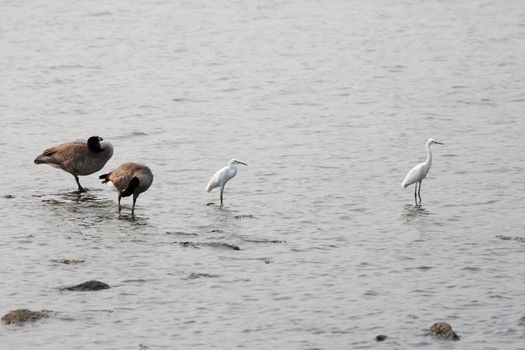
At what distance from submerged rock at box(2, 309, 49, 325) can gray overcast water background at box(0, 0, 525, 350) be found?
245 millimetres

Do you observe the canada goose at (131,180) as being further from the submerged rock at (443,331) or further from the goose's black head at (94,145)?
the submerged rock at (443,331)

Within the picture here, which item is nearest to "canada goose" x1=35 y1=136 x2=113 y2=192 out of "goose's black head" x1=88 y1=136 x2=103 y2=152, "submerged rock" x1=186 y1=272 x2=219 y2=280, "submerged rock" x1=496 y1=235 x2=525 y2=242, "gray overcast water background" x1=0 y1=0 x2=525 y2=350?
"goose's black head" x1=88 y1=136 x2=103 y2=152

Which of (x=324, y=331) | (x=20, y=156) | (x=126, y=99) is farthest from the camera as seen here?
(x=126, y=99)

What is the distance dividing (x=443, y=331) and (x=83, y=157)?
10.7 m

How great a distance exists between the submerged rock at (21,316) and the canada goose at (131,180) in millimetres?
5890

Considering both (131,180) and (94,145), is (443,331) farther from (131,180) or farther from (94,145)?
(94,145)

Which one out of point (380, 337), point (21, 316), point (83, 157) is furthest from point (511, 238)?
point (83, 157)

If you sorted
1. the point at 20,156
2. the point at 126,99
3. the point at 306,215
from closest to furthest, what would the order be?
1. the point at 306,215
2. the point at 20,156
3. the point at 126,99

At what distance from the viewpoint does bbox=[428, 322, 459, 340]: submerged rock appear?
49.9 ft

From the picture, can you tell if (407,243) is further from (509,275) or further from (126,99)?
(126,99)

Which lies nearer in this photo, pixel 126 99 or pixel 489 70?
pixel 126 99

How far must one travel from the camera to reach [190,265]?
18344 millimetres

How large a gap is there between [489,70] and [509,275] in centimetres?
2049

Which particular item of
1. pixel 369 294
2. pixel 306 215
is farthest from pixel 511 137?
pixel 369 294
